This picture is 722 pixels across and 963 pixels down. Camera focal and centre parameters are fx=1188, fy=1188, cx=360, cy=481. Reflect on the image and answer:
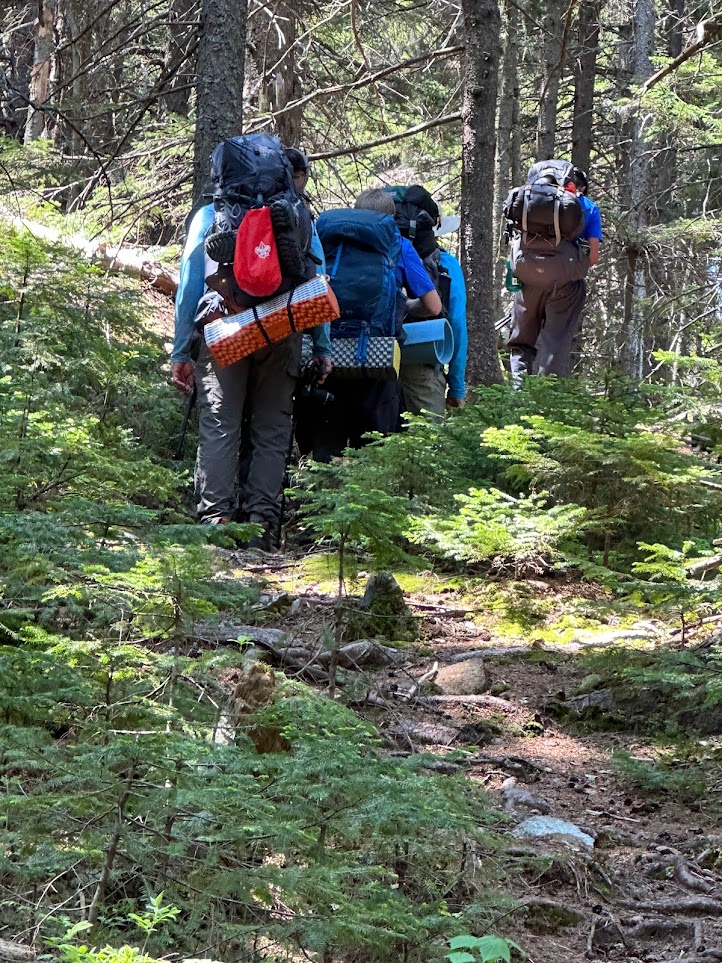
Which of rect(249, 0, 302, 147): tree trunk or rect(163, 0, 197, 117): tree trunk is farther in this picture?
rect(249, 0, 302, 147): tree trunk

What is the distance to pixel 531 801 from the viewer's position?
4039 millimetres

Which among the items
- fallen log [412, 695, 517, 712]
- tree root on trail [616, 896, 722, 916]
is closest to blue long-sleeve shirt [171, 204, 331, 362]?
fallen log [412, 695, 517, 712]

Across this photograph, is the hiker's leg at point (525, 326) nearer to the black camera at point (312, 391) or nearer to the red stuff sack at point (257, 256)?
the black camera at point (312, 391)

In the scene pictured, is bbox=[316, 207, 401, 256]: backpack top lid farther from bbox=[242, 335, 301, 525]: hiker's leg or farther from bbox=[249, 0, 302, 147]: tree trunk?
bbox=[249, 0, 302, 147]: tree trunk

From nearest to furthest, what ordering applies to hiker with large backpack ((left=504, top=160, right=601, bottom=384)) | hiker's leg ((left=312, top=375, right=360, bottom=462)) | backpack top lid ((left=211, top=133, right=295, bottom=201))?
1. backpack top lid ((left=211, top=133, right=295, bottom=201))
2. hiker's leg ((left=312, top=375, right=360, bottom=462))
3. hiker with large backpack ((left=504, top=160, right=601, bottom=384))

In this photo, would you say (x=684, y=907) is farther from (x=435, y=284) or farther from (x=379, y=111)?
(x=379, y=111)

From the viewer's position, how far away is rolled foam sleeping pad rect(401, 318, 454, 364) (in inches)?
344

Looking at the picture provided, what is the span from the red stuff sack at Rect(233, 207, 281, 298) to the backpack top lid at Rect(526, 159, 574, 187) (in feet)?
11.7

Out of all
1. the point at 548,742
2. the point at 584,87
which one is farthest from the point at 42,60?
the point at 548,742

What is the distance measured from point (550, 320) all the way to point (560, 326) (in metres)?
0.10

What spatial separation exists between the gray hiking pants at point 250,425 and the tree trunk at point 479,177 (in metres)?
3.56

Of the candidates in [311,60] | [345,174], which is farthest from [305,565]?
[345,174]

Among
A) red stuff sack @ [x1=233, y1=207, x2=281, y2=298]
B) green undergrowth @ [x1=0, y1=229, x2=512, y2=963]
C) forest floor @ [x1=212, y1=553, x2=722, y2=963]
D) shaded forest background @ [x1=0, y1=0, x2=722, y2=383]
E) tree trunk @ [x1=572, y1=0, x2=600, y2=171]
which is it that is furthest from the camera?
tree trunk @ [x1=572, y1=0, x2=600, y2=171]

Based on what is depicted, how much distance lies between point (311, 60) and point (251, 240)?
11069 mm
